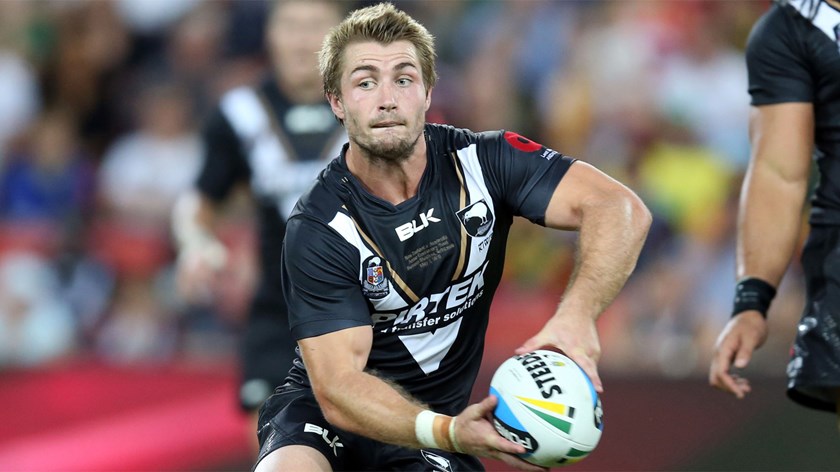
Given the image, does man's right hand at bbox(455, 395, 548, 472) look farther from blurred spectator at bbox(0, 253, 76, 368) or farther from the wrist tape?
blurred spectator at bbox(0, 253, 76, 368)

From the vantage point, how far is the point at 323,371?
14.2ft

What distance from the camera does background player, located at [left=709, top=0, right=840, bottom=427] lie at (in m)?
4.86

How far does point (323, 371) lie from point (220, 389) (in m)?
4.67

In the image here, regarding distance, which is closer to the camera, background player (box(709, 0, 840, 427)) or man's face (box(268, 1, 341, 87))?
background player (box(709, 0, 840, 427))

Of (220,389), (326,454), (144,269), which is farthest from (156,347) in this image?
(326,454)

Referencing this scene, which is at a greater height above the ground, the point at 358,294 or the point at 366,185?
the point at 366,185

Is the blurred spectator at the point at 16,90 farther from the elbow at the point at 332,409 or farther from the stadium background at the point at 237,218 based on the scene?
the elbow at the point at 332,409

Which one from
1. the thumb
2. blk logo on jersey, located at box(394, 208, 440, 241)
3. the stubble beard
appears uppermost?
the stubble beard

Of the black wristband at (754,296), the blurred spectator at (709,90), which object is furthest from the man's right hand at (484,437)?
the blurred spectator at (709,90)

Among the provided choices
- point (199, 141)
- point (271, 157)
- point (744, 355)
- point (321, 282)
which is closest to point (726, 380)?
point (744, 355)

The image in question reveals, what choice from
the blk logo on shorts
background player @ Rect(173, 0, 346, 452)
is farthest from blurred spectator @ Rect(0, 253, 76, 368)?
the blk logo on shorts

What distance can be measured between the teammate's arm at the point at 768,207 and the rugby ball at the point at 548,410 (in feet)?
4.03

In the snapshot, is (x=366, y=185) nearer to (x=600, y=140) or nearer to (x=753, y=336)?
(x=753, y=336)

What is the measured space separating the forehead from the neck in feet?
1.00
